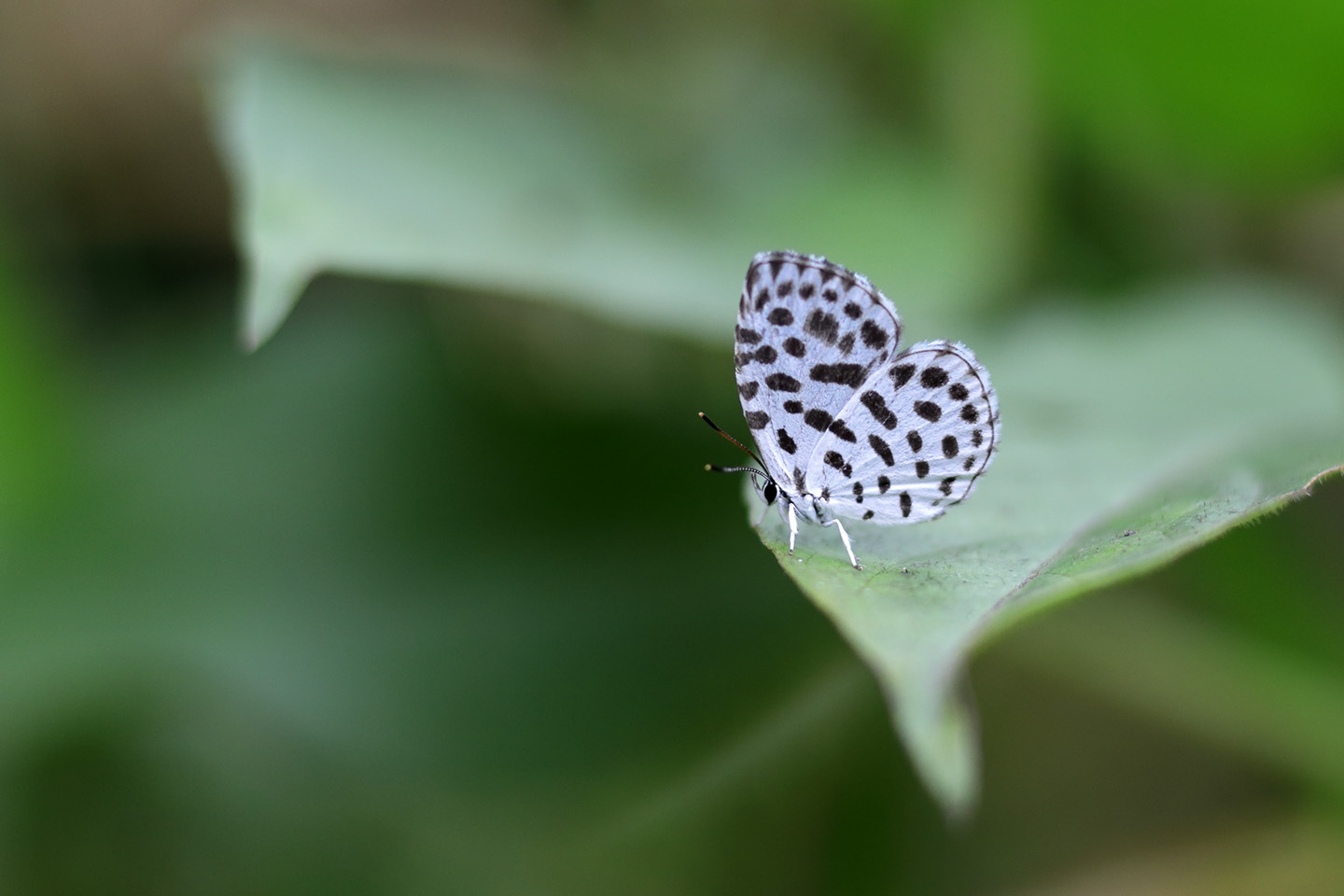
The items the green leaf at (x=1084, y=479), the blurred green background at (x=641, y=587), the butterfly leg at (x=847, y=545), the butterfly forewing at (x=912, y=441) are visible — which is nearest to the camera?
the green leaf at (x=1084, y=479)

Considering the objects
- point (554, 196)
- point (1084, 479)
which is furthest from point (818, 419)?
point (554, 196)

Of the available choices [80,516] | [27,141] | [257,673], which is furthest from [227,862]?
[27,141]

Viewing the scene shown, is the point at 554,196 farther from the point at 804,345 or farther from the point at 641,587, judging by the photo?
the point at 641,587

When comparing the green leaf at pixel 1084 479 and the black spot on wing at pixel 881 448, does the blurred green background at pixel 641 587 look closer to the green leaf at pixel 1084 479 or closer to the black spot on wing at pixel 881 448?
the green leaf at pixel 1084 479

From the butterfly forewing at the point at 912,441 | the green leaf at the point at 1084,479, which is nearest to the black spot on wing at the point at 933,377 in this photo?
the butterfly forewing at the point at 912,441

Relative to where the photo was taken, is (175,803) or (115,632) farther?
(175,803)

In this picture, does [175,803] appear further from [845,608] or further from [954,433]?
[845,608]

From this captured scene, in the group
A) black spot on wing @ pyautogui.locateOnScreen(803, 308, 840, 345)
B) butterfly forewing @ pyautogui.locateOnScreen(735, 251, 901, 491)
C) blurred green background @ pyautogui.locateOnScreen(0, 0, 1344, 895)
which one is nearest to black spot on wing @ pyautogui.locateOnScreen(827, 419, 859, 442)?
butterfly forewing @ pyautogui.locateOnScreen(735, 251, 901, 491)

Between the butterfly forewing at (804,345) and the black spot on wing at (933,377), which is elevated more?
the butterfly forewing at (804,345)
